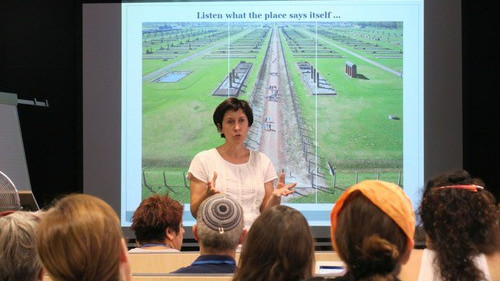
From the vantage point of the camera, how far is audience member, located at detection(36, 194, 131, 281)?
5.31ft

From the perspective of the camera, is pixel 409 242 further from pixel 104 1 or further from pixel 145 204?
pixel 104 1

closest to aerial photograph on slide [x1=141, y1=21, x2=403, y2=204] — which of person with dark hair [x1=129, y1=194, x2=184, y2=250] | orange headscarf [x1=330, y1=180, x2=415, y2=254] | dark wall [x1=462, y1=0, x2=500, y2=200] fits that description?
dark wall [x1=462, y1=0, x2=500, y2=200]

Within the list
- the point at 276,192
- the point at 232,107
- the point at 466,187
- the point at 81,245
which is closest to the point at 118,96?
the point at 232,107

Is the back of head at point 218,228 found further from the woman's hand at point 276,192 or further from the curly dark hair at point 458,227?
the woman's hand at point 276,192

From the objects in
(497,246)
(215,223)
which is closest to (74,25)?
(215,223)

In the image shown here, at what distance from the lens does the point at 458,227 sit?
6.82ft

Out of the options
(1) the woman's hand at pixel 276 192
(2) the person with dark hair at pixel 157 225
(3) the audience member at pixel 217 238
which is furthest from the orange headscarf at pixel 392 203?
(1) the woman's hand at pixel 276 192

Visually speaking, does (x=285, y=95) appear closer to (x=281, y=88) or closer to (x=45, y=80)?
(x=281, y=88)

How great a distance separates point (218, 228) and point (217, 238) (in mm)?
37

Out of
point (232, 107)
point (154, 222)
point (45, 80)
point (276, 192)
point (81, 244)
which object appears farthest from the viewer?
point (45, 80)

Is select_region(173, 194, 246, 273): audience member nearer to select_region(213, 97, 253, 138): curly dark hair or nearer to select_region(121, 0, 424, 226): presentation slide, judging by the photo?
select_region(213, 97, 253, 138): curly dark hair

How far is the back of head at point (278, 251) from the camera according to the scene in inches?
75.9

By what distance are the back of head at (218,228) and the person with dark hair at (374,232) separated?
0.99 m

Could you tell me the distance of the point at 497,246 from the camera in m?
2.27
